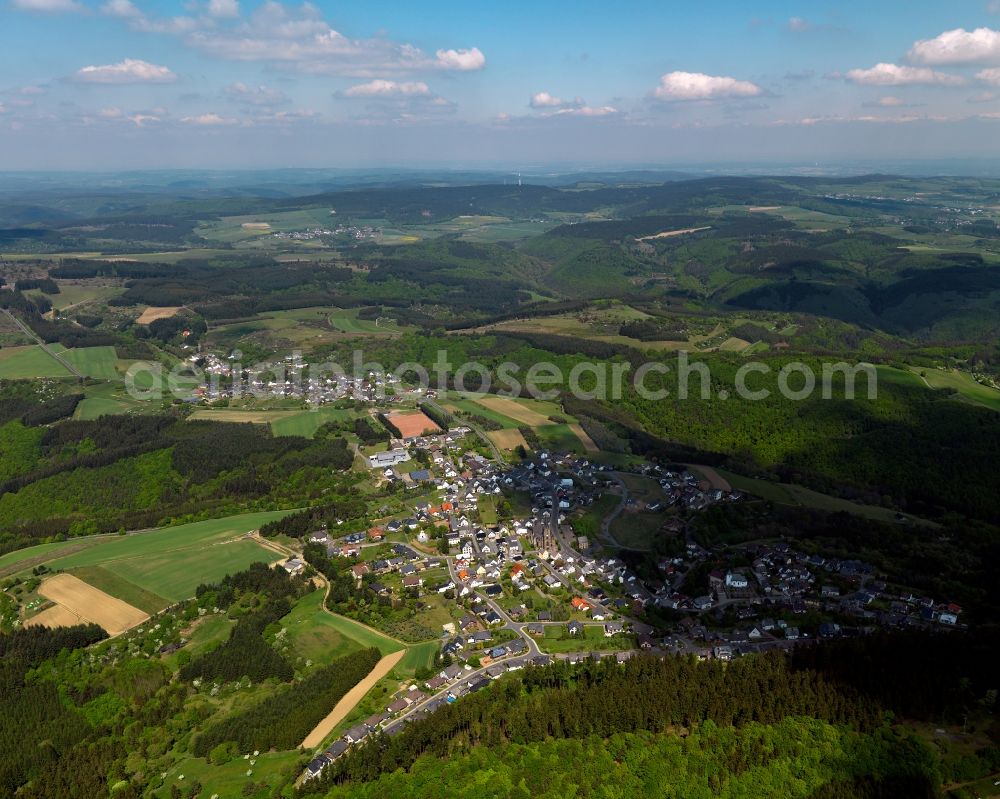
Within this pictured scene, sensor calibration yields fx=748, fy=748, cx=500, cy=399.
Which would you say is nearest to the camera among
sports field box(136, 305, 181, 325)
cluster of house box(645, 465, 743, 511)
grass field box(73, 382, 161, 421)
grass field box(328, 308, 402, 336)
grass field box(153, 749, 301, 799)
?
grass field box(153, 749, 301, 799)

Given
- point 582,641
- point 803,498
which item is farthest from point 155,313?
point 582,641

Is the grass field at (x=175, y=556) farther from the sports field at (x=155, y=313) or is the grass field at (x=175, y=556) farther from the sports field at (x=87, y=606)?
the sports field at (x=155, y=313)

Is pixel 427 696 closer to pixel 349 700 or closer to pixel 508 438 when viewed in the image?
pixel 349 700

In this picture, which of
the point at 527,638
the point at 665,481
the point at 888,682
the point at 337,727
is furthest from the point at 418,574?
the point at 888,682

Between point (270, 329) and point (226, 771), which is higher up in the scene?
point (270, 329)

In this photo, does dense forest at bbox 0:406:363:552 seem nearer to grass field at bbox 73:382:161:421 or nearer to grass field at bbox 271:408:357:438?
grass field at bbox 271:408:357:438

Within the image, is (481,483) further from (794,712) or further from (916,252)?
(916,252)

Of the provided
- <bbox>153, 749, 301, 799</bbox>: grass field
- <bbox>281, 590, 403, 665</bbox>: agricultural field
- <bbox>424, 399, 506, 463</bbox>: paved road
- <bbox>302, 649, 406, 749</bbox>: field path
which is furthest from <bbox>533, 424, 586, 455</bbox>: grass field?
<bbox>153, 749, 301, 799</bbox>: grass field
